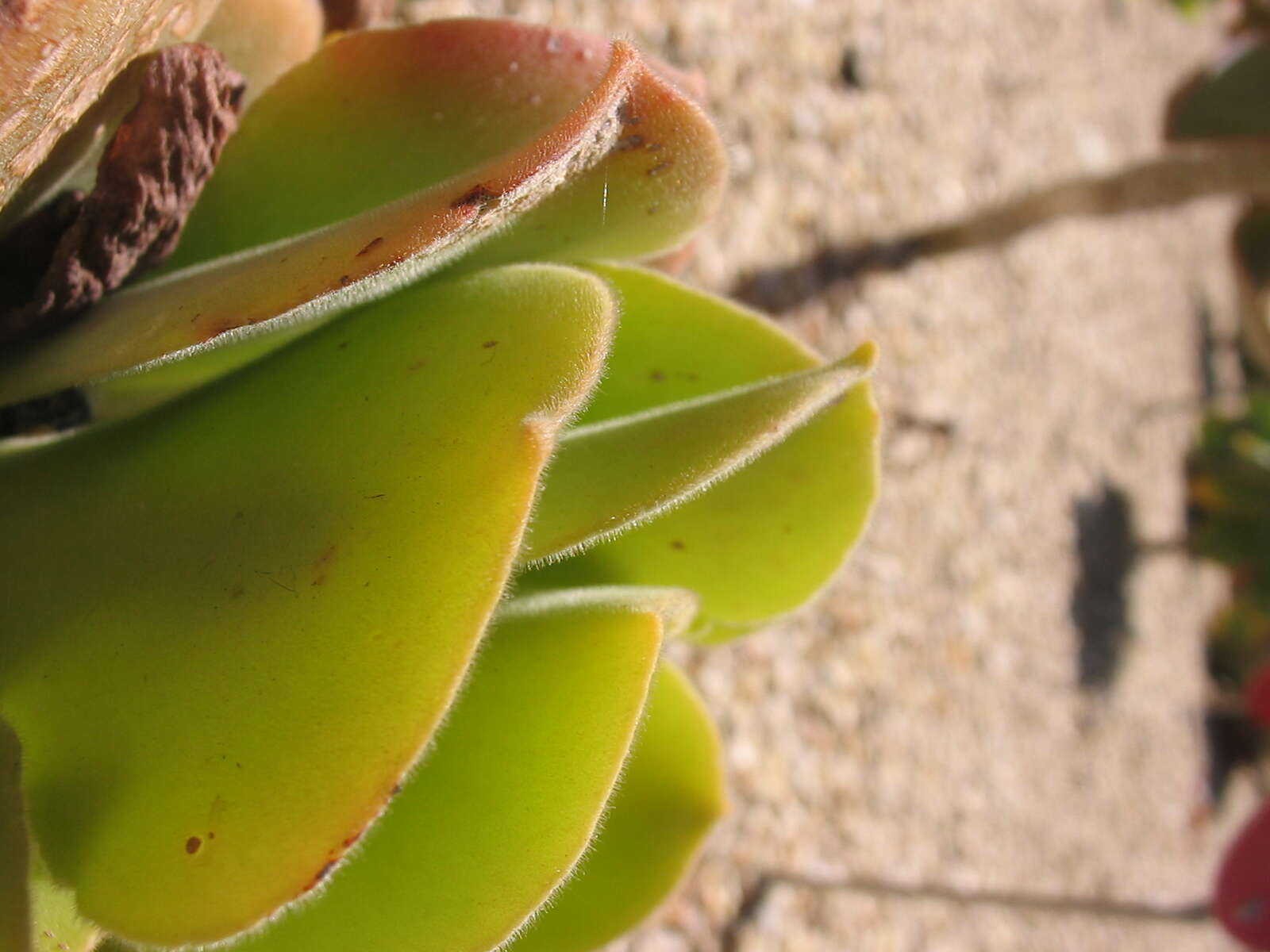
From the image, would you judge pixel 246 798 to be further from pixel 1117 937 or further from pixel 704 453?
pixel 1117 937

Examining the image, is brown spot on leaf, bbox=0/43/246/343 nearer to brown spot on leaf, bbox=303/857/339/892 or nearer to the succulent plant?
the succulent plant

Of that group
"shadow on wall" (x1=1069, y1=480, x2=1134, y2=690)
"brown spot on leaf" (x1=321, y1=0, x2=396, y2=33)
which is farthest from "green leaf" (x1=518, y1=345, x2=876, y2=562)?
"shadow on wall" (x1=1069, y1=480, x2=1134, y2=690)

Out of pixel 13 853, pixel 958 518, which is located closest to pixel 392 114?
pixel 13 853

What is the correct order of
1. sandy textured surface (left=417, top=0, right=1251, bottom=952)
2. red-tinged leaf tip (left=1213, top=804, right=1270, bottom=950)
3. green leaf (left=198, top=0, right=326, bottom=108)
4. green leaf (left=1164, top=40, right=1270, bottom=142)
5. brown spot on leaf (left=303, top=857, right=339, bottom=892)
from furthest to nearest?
1. green leaf (left=1164, top=40, right=1270, bottom=142)
2. sandy textured surface (left=417, top=0, right=1251, bottom=952)
3. red-tinged leaf tip (left=1213, top=804, right=1270, bottom=950)
4. green leaf (left=198, top=0, right=326, bottom=108)
5. brown spot on leaf (left=303, top=857, right=339, bottom=892)

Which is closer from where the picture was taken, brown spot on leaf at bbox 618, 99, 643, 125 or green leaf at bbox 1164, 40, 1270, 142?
brown spot on leaf at bbox 618, 99, 643, 125

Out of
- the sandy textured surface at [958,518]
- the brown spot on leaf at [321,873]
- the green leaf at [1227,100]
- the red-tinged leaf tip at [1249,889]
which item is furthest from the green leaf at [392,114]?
the green leaf at [1227,100]

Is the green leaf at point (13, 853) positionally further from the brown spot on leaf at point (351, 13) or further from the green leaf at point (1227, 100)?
the green leaf at point (1227, 100)

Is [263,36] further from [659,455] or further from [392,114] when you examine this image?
[659,455]
